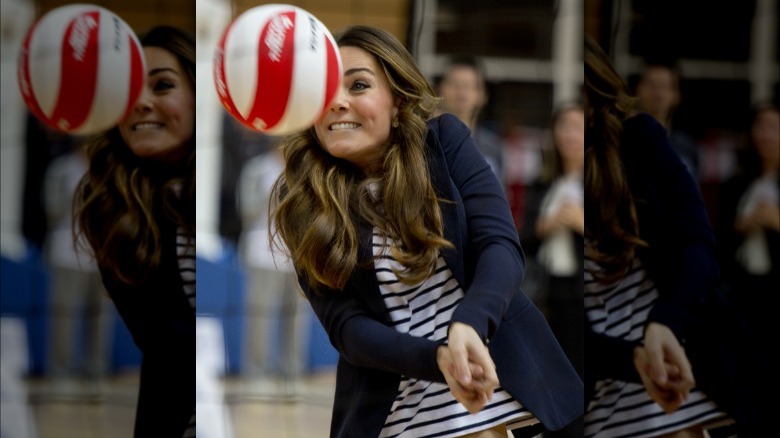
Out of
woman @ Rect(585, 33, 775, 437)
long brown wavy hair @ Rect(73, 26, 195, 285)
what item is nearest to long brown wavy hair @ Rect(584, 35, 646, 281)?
woman @ Rect(585, 33, 775, 437)

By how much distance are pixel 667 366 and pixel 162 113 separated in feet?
4.10

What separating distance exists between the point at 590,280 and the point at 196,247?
34.4 inches

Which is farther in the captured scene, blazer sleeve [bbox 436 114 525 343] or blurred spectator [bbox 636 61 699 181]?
blurred spectator [bbox 636 61 699 181]

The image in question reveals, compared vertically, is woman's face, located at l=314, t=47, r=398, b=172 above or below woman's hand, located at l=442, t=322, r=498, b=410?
above

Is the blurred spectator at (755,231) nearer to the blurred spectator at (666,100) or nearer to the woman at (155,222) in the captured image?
the blurred spectator at (666,100)

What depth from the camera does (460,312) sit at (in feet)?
6.23

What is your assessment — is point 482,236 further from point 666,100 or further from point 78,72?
point 78,72

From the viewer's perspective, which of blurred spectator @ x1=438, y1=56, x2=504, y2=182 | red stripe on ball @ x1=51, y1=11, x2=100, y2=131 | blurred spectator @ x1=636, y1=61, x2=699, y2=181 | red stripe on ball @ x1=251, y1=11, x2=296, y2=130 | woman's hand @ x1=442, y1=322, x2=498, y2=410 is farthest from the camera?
blurred spectator @ x1=636, y1=61, x2=699, y2=181

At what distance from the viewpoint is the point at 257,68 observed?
6.53ft

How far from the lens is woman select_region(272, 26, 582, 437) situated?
1999 millimetres

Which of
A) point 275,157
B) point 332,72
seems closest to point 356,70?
point 332,72

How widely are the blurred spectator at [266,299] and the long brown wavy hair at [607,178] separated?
0.67 meters

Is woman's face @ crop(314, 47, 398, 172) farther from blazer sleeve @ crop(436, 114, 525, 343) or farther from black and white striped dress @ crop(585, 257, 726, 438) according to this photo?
black and white striped dress @ crop(585, 257, 726, 438)

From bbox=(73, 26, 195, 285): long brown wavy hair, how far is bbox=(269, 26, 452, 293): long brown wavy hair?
422mm
